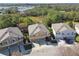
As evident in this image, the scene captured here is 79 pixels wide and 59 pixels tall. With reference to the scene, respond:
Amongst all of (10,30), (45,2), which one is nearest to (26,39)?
(10,30)

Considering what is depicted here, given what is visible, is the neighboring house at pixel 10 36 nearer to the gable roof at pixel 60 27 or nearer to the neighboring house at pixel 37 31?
the neighboring house at pixel 37 31

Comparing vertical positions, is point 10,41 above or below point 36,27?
below

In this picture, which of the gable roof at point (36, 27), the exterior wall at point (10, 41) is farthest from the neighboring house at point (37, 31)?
the exterior wall at point (10, 41)

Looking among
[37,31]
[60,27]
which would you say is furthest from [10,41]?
[60,27]

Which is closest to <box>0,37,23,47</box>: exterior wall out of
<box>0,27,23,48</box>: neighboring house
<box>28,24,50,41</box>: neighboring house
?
<box>0,27,23,48</box>: neighboring house

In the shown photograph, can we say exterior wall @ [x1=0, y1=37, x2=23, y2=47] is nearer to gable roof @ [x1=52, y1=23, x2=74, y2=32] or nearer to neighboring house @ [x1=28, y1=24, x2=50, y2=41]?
neighboring house @ [x1=28, y1=24, x2=50, y2=41]

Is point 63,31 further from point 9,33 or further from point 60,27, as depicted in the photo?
point 9,33
